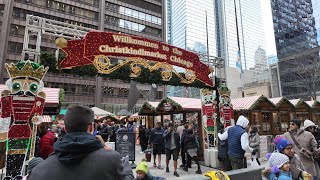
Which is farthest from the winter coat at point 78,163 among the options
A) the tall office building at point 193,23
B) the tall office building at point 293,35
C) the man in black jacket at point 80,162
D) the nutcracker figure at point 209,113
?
the tall office building at point 193,23

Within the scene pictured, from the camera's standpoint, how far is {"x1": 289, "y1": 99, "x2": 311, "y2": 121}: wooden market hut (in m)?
16.7

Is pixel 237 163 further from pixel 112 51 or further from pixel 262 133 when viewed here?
pixel 262 133

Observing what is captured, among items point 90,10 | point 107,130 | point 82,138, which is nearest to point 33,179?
point 82,138

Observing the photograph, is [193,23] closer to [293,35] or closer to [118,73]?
[293,35]

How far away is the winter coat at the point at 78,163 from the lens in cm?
152

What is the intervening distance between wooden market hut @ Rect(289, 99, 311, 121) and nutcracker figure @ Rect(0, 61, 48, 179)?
17.0m

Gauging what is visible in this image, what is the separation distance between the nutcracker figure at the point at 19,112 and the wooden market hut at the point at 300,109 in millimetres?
16979

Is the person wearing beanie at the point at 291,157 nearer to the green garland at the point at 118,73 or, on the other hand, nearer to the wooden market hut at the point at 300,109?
the green garland at the point at 118,73

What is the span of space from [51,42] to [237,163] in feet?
137

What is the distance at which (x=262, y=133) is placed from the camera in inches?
580

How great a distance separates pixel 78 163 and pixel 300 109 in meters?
19.9

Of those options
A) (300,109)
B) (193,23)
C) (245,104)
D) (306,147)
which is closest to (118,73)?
(306,147)

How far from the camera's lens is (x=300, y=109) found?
57.4 feet

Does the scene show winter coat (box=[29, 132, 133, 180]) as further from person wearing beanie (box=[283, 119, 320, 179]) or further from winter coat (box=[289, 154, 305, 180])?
person wearing beanie (box=[283, 119, 320, 179])
